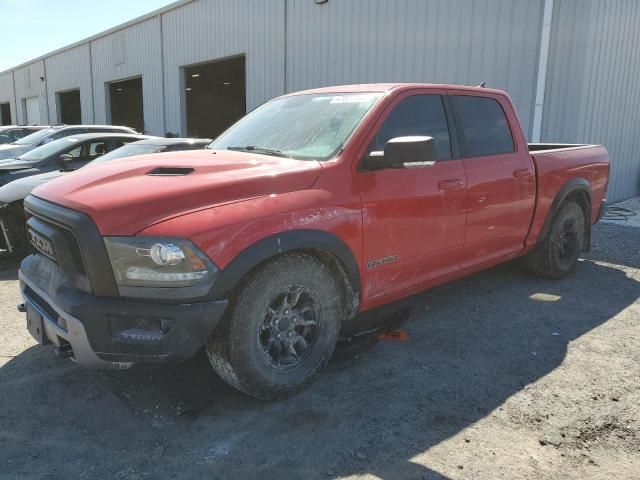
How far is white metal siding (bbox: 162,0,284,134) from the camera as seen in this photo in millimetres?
14297

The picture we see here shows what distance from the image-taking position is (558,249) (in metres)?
5.50

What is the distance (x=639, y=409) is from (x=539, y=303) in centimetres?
189

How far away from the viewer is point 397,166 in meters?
3.26

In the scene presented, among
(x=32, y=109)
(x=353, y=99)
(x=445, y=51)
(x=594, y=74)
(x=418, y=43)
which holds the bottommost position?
(x=353, y=99)

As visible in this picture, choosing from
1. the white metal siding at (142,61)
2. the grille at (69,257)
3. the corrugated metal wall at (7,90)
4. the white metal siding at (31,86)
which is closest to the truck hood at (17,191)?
the grille at (69,257)

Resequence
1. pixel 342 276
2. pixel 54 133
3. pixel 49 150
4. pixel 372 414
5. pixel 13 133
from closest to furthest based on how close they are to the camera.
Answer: pixel 372 414
pixel 342 276
pixel 49 150
pixel 54 133
pixel 13 133

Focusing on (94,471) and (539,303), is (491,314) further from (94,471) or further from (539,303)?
(94,471)

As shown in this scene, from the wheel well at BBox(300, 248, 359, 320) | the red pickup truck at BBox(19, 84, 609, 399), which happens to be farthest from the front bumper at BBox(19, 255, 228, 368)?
the wheel well at BBox(300, 248, 359, 320)

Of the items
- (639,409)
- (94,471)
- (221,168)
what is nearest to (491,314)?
(639,409)

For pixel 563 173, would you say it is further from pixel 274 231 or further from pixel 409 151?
pixel 274 231

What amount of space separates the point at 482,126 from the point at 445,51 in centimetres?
644

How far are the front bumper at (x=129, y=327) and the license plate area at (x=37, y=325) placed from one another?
13.1 inches

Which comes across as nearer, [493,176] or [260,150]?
[260,150]

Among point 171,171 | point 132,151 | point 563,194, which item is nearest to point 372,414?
point 171,171
